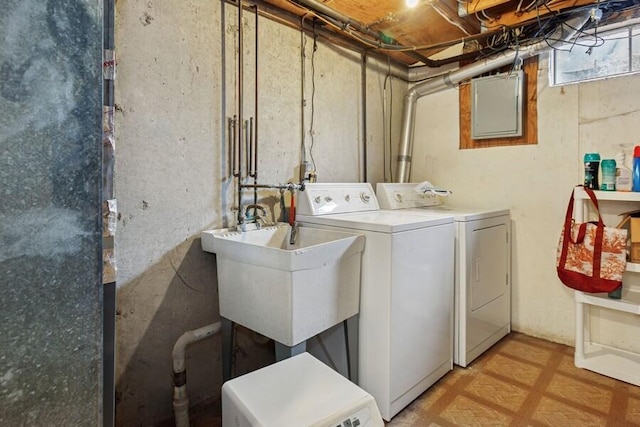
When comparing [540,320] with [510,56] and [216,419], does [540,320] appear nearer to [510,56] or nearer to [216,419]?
[510,56]

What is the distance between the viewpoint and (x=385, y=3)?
2.09 meters

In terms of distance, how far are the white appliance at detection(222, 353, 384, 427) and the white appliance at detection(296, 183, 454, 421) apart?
46cm

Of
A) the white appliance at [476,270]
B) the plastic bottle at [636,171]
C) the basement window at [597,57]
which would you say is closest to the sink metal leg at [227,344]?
the white appliance at [476,270]

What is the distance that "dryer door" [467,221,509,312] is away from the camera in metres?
2.13

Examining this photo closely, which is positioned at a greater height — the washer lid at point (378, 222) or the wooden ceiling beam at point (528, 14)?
the wooden ceiling beam at point (528, 14)

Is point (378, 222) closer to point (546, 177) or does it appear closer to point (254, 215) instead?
point (254, 215)

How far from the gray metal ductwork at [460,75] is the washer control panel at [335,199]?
70 centimetres

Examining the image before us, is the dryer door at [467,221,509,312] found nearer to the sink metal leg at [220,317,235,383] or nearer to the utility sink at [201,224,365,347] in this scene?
the utility sink at [201,224,365,347]

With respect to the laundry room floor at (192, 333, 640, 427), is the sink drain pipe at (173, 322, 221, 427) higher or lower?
higher

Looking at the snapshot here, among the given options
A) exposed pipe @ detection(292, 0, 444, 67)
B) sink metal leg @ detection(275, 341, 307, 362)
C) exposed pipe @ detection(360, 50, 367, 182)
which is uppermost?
exposed pipe @ detection(292, 0, 444, 67)

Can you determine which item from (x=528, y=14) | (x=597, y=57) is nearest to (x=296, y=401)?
(x=528, y=14)

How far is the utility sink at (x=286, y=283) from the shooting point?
141 centimetres

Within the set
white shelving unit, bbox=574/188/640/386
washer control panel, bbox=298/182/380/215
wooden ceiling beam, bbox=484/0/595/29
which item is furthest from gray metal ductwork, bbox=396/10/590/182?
white shelving unit, bbox=574/188/640/386

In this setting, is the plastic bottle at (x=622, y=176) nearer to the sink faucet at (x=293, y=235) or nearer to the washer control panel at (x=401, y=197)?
the washer control panel at (x=401, y=197)
